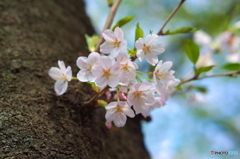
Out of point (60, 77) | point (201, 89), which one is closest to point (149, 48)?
point (60, 77)

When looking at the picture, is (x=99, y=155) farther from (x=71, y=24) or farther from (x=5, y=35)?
(x=71, y=24)

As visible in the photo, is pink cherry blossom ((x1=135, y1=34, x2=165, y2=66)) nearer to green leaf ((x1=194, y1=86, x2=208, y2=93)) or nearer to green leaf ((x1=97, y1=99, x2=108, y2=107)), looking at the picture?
green leaf ((x1=97, y1=99, x2=108, y2=107))

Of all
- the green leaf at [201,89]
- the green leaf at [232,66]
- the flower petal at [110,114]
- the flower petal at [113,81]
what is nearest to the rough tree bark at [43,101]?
→ the flower petal at [110,114]

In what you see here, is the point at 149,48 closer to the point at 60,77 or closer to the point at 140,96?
the point at 140,96

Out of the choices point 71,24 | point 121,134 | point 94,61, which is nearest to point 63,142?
point 94,61

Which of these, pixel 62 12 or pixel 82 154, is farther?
pixel 62 12
